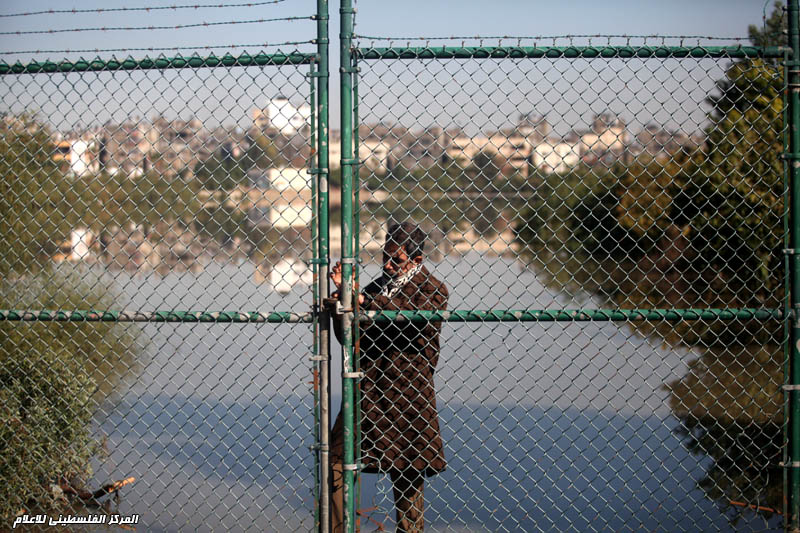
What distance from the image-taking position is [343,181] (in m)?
3.55

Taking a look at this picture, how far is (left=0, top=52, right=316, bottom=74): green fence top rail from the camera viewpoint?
11.8 ft

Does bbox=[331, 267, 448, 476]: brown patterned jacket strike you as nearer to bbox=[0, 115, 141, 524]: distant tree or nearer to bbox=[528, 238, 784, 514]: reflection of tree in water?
bbox=[528, 238, 784, 514]: reflection of tree in water

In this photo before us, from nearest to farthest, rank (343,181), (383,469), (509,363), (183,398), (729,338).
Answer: (343,181)
(383,469)
(183,398)
(509,363)
(729,338)

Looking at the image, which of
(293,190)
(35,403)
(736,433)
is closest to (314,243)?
(293,190)

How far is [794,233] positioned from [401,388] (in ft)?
5.90

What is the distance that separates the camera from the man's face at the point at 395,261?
410 centimetres

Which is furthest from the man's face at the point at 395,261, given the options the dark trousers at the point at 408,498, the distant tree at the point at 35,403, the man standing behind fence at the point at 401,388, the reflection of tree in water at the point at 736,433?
the distant tree at the point at 35,403

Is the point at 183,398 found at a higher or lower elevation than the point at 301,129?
lower

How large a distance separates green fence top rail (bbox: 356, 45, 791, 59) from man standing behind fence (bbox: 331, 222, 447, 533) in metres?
0.85

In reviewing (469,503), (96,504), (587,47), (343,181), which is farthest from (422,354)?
(96,504)

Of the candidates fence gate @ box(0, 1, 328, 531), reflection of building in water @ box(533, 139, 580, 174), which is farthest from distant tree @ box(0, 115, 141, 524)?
reflection of building in water @ box(533, 139, 580, 174)

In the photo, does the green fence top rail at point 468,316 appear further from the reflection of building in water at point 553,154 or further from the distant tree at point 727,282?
the reflection of building in water at point 553,154

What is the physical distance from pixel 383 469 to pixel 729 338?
30.2 feet

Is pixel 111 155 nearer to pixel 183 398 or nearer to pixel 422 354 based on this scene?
pixel 422 354
